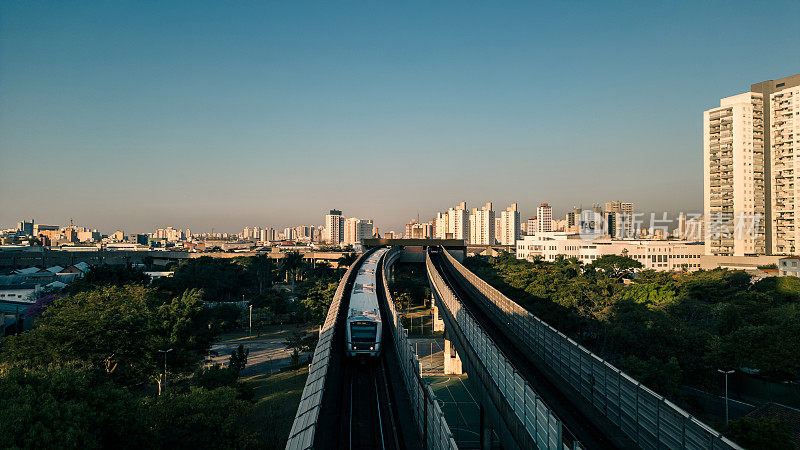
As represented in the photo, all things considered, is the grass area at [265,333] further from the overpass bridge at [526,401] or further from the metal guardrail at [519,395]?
the metal guardrail at [519,395]

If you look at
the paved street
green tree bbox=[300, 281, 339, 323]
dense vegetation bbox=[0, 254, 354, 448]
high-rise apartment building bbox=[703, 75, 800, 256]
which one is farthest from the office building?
dense vegetation bbox=[0, 254, 354, 448]

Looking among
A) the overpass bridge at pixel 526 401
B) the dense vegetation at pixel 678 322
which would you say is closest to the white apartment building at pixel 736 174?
the dense vegetation at pixel 678 322

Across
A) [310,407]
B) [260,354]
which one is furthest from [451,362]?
[310,407]

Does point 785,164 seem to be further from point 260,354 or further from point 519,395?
point 519,395

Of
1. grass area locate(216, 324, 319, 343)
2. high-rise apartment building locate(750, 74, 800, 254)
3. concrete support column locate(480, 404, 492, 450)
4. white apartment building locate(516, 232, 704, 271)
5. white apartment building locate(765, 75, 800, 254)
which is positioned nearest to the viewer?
concrete support column locate(480, 404, 492, 450)

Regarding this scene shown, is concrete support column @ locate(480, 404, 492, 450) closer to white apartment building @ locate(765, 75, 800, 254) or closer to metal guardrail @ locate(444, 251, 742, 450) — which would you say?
metal guardrail @ locate(444, 251, 742, 450)
